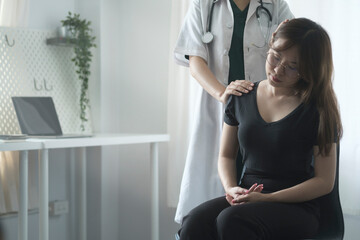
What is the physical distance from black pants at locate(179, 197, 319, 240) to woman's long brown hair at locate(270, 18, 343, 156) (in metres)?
0.18

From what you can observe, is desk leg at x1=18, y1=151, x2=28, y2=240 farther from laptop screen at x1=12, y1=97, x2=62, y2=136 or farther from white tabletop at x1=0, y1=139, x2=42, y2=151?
laptop screen at x1=12, y1=97, x2=62, y2=136

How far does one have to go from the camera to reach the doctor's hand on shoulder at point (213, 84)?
4.50 feet

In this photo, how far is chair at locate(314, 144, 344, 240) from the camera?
4.06 ft

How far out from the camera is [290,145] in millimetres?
1230

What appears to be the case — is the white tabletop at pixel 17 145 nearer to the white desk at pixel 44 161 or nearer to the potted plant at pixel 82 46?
the white desk at pixel 44 161

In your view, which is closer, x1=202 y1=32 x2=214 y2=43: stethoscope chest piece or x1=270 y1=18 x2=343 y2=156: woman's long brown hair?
x1=270 y1=18 x2=343 y2=156: woman's long brown hair

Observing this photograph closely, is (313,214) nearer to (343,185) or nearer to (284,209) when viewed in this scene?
(284,209)

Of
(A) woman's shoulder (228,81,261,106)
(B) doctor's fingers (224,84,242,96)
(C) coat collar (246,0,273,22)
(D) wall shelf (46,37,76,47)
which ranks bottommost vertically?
(A) woman's shoulder (228,81,261,106)

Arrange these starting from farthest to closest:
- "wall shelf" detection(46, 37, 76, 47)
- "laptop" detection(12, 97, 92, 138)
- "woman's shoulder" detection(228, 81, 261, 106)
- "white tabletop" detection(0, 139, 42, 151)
→ "wall shelf" detection(46, 37, 76, 47), "laptop" detection(12, 97, 92, 138), "white tabletop" detection(0, 139, 42, 151), "woman's shoulder" detection(228, 81, 261, 106)

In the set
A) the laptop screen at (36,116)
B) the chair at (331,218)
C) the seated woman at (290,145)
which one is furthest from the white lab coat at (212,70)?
the laptop screen at (36,116)

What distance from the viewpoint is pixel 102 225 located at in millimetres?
2750

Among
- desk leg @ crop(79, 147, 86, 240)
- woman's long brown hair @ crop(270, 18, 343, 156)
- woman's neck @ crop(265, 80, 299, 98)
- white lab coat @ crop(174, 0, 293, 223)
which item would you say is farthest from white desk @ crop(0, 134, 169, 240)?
woman's long brown hair @ crop(270, 18, 343, 156)

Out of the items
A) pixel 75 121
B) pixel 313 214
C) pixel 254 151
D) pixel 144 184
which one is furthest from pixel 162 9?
pixel 313 214

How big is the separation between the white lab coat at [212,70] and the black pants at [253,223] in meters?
0.37
